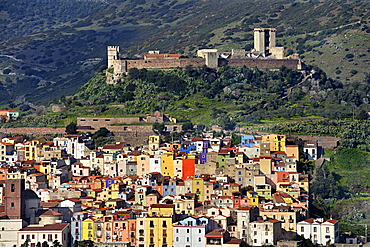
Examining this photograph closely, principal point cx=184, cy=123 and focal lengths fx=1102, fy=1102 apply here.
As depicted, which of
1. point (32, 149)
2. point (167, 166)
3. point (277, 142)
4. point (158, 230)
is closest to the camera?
point (158, 230)

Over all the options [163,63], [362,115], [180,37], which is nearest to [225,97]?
[163,63]

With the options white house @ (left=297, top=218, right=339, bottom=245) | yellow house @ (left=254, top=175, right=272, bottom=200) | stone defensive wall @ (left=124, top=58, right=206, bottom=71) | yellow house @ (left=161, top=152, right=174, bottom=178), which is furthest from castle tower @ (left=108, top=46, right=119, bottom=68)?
white house @ (left=297, top=218, right=339, bottom=245)

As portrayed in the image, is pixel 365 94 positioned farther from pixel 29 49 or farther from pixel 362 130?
pixel 29 49

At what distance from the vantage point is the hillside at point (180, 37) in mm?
123688

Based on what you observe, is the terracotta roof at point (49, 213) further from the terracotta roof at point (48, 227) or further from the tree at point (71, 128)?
the tree at point (71, 128)

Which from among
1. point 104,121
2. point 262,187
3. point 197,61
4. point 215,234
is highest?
point 197,61

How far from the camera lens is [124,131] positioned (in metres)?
85.9

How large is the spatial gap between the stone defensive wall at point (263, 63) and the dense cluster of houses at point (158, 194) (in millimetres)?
21711

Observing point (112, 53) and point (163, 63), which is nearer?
point (163, 63)

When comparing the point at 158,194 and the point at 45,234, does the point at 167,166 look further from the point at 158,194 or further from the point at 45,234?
the point at 45,234

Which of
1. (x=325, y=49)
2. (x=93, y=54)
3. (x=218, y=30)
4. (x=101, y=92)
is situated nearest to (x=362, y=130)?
(x=101, y=92)

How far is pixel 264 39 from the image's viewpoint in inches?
4117

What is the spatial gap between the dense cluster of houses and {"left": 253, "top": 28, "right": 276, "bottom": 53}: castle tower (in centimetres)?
2702

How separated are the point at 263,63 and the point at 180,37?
51038mm
